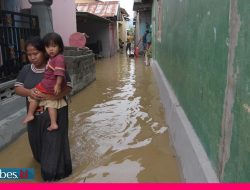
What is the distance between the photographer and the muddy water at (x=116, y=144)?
4.11m

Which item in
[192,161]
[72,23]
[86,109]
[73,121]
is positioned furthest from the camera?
[72,23]

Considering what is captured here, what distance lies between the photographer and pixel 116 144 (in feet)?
16.9

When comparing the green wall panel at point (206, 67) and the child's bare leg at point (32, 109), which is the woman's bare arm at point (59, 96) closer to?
the child's bare leg at point (32, 109)

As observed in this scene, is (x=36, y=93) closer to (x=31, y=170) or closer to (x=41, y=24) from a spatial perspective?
(x=31, y=170)

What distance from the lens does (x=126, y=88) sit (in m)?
10.6

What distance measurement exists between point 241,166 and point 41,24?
6.78 m

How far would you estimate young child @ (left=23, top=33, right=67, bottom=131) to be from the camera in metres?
3.51

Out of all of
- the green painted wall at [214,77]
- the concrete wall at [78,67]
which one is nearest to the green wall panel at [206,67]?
the green painted wall at [214,77]

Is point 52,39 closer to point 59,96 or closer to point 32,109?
point 59,96

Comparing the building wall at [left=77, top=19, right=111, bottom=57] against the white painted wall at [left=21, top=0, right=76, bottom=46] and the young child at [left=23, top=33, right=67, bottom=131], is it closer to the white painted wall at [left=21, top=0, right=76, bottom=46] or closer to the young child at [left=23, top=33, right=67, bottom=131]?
the white painted wall at [left=21, top=0, right=76, bottom=46]

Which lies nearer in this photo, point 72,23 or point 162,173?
point 162,173

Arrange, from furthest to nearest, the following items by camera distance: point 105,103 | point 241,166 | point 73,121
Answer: point 105,103 < point 73,121 < point 241,166

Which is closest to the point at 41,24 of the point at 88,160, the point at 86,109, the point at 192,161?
the point at 86,109

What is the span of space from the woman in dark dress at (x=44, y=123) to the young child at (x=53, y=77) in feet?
0.24
